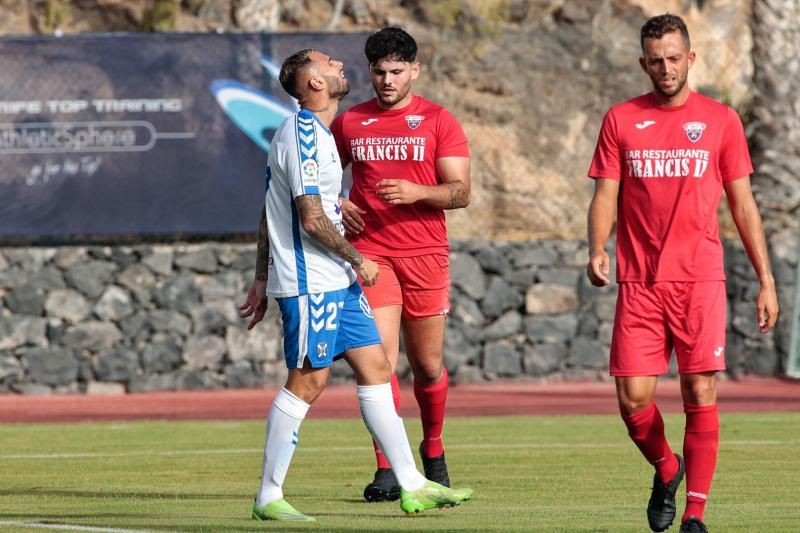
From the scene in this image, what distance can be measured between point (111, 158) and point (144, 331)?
77.4 inches

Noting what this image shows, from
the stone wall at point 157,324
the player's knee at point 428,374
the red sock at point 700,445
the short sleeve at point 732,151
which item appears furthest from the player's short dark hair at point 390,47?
the stone wall at point 157,324

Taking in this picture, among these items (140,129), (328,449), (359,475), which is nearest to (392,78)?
(359,475)

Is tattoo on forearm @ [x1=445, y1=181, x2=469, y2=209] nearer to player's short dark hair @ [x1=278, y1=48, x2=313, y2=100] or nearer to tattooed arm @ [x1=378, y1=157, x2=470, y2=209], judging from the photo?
tattooed arm @ [x1=378, y1=157, x2=470, y2=209]

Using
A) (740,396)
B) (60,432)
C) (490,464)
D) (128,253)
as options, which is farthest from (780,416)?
(128,253)

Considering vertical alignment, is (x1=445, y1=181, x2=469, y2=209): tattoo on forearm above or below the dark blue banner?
below

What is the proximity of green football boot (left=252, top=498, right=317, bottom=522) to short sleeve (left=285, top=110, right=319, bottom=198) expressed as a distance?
1377 mm

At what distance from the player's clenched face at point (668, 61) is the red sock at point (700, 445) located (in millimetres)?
1417

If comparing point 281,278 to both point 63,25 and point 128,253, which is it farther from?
point 63,25

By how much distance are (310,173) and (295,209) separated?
8.9 inches

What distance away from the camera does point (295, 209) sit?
7.09 m

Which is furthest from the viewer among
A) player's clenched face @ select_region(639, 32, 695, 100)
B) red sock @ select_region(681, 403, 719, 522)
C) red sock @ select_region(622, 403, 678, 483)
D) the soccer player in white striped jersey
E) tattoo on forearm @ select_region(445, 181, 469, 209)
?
tattoo on forearm @ select_region(445, 181, 469, 209)

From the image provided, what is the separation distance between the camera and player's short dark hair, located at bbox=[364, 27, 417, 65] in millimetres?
8195

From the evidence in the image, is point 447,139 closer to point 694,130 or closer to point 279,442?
point 694,130

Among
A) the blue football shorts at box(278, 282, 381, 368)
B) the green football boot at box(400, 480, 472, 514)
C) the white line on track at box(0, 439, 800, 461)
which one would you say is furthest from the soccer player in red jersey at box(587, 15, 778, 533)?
the white line on track at box(0, 439, 800, 461)
